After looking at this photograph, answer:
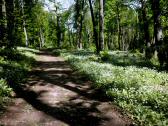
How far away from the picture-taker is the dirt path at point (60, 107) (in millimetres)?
10750

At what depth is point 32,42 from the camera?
89.4m

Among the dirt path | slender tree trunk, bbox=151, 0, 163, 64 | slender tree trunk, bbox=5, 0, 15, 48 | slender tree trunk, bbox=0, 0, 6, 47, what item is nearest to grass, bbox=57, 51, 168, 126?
the dirt path

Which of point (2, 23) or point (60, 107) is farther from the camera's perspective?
point (2, 23)

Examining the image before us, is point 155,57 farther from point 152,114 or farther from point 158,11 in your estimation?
point 152,114

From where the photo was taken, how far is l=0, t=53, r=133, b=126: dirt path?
1075cm

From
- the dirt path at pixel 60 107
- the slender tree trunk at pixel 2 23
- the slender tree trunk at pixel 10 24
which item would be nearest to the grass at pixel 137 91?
the dirt path at pixel 60 107

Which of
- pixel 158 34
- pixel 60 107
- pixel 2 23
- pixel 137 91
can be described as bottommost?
pixel 60 107

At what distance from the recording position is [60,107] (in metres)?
12.4

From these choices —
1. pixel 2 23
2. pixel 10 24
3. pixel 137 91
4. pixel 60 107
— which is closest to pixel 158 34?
pixel 137 91

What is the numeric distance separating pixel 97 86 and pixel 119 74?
242 centimetres

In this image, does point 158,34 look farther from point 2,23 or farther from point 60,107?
point 2,23

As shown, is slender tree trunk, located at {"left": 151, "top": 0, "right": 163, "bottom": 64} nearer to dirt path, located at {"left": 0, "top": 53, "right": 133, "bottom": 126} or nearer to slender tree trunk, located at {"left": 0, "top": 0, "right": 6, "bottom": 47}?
dirt path, located at {"left": 0, "top": 53, "right": 133, "bottom": 126}

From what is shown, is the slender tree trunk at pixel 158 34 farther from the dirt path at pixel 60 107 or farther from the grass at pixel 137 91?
the dirt path at pixel 60 107

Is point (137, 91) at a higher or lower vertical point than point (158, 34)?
lower
